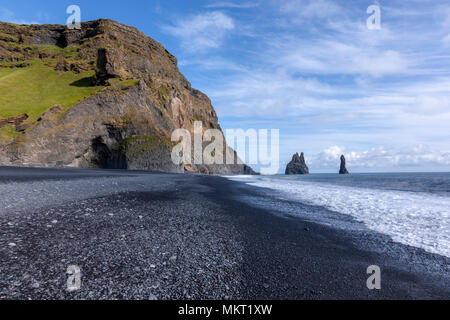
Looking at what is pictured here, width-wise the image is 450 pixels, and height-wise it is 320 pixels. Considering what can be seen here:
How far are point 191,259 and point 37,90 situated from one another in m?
Answer: 76.0

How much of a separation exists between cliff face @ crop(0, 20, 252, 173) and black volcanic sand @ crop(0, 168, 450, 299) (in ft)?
135

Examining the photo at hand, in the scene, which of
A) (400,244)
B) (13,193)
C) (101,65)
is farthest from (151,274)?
(101,65)

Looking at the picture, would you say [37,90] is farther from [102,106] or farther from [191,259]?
[191,259]

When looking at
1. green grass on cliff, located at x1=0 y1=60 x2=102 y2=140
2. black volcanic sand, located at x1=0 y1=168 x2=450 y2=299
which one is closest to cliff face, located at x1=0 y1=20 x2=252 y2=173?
green grass on cliff, located at x1=0 y1=60 x2=102 y2=140

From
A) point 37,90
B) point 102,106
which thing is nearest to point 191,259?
point 102,106

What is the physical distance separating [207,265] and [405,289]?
13.5ft

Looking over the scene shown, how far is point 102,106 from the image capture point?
4888 centimetres

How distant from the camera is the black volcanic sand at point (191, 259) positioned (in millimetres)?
4098

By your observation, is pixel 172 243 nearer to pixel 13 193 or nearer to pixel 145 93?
pixel 13 193

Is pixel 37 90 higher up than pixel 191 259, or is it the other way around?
pixel 37 90

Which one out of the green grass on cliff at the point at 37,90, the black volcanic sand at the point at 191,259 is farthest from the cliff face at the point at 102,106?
the black volcanic sand at the point at 191,259

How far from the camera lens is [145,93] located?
56281 millimetres

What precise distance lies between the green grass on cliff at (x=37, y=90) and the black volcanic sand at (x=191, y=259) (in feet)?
156

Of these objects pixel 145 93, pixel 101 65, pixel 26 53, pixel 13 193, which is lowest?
pixel 13 193
